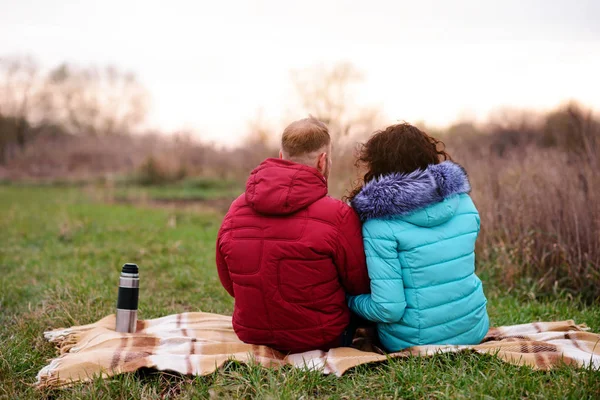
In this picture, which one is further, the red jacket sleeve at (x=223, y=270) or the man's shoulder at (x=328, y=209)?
the red jacket sleeve at (x=223, y=270)

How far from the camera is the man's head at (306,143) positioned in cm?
293

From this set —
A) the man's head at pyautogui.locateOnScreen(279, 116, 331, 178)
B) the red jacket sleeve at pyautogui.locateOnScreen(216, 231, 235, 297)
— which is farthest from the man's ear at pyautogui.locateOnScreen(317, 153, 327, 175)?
the red jacket sleeve at pyautogui.locateOnScreen(216, 231, 235, 297)

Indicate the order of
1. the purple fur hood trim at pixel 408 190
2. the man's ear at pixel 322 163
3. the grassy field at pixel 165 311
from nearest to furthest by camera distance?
the grassy field at pixel 165 311
the purple fur hood trim at pixel 408 190
the man's ear at pixel 322 163

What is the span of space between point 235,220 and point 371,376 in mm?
1055

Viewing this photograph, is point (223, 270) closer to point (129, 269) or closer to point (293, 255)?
point (293, 255)

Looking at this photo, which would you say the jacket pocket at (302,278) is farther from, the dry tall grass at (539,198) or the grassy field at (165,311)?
the dry tall grass at (539,198)

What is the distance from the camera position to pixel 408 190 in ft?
9.02

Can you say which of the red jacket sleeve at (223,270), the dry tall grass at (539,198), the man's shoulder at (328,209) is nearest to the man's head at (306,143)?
the man's shoulder at (328,209)

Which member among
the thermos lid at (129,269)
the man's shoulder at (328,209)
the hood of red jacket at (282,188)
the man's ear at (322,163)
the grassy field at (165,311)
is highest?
the man's ear at (322,163)

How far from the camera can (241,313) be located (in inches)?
121

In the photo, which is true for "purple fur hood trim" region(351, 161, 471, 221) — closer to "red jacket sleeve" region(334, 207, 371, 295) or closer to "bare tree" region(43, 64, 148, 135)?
"red jacket sleeve" region(334, 207, 371, 295)

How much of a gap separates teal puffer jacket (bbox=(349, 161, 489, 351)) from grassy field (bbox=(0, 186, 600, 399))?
0.20 metres

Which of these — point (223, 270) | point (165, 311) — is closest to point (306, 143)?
point (223, 270)

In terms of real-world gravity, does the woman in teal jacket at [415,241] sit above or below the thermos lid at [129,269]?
above
